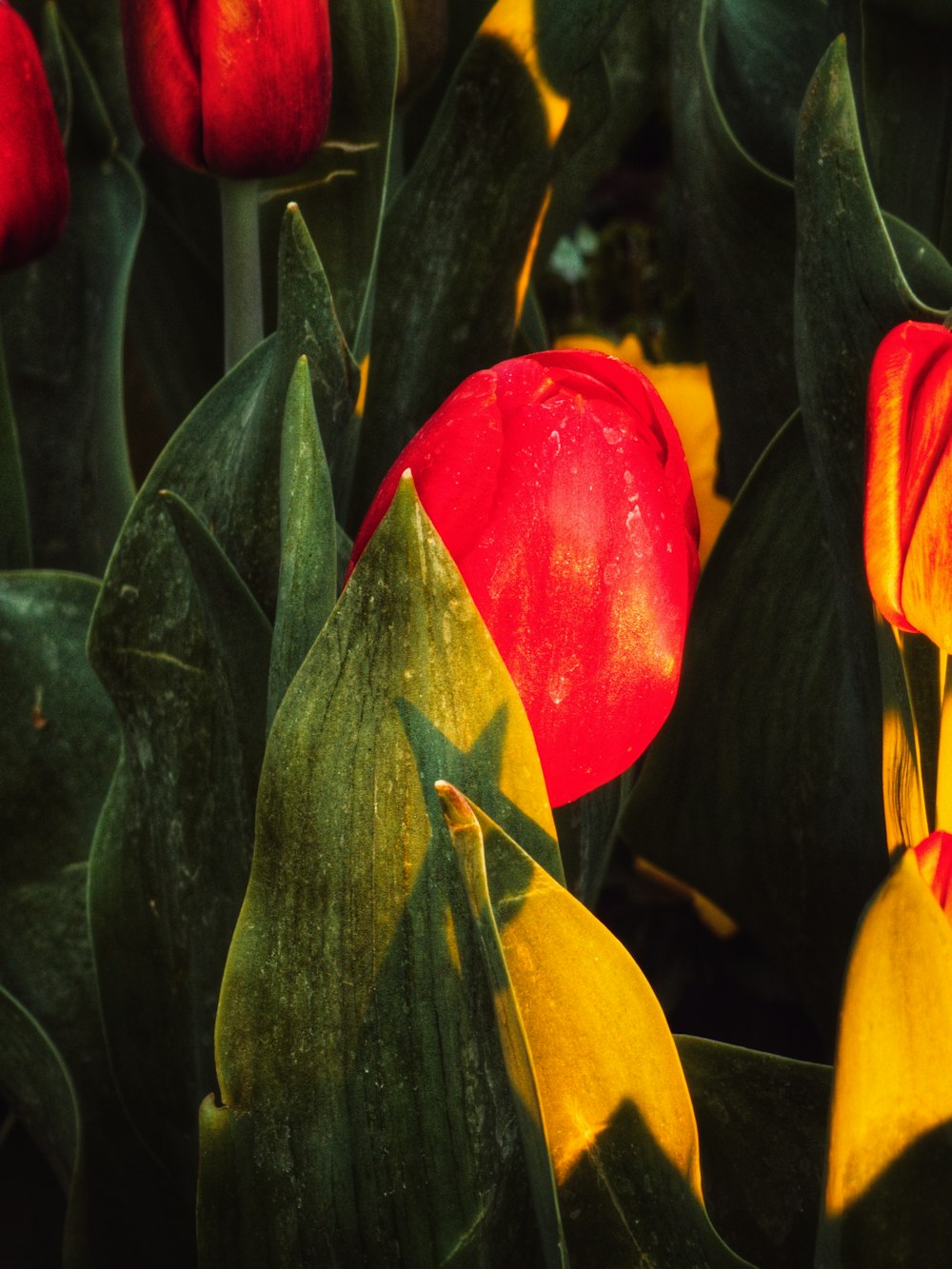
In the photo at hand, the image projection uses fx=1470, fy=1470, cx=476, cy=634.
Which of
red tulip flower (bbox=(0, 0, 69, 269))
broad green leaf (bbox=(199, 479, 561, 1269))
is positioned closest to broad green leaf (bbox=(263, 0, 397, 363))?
red tulip flower (bbox=(0, 0, 69, 269))

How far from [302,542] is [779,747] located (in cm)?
21

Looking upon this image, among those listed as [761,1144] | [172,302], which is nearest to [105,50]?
[172,302]

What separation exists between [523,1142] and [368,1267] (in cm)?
7

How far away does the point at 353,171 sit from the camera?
554 millimetres

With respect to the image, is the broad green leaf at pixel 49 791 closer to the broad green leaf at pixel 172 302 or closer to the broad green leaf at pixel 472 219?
the broad green leaf at pixel 472 219

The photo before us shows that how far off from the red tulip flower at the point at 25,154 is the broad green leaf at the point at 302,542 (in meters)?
0.17

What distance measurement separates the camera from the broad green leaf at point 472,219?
1.66 feet

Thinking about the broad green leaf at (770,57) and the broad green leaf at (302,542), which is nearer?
the broad green leaf at (302,542)

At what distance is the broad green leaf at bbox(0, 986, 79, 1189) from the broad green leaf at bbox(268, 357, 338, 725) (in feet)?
0.49

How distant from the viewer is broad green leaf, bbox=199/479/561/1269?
0.91ft

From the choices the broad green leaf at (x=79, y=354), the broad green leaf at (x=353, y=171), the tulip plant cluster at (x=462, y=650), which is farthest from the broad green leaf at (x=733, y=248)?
the broad green leaf at (x=79, y=354)

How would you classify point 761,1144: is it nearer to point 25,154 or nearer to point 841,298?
point 841,298

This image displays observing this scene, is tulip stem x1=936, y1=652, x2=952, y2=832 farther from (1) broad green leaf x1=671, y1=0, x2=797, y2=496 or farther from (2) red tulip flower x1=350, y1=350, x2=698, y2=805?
Result: (1) broad green leaf x1=671, y1=0, x2=797, y2=496

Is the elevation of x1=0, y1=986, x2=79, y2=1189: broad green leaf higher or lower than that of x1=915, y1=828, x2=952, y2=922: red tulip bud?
lower
